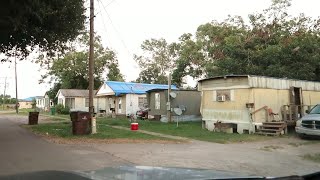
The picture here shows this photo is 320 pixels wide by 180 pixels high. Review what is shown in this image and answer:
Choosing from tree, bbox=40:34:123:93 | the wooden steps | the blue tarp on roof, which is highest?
tree, bbox=40:34:123:93

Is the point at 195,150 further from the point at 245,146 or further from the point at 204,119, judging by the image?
the point at 204,119

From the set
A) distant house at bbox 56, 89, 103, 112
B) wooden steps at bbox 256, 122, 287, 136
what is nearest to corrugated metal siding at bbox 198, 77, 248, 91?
wooden steps at bbox 256, 122, 287, 136

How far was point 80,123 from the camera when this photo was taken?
20.1 metres

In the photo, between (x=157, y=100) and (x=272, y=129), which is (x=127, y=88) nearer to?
(x=157, y=100)

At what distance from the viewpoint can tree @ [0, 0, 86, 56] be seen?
1344 centimetres

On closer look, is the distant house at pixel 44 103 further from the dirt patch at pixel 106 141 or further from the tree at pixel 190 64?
the dirt patch at pixel 106 141

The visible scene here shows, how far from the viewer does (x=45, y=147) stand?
15.4 meters

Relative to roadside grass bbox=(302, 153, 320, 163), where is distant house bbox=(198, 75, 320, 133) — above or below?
above

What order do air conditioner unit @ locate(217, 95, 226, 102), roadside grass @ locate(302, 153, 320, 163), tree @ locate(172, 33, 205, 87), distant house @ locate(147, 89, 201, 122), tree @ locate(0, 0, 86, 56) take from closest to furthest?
roadside grass @ locate(302, 153, 320, 163), tree @ locate(0, 0, 86, 56), air conditioner unit @ locate(217, 95, 226, 102), distant house @ locate(147, 89, 201, 122), tree @ locate(172, 33, 205, 87)

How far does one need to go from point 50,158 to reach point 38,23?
603cm

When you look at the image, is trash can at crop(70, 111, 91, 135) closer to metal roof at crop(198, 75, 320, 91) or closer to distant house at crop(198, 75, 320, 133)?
distant house at crop(198, 75, 320, 133)

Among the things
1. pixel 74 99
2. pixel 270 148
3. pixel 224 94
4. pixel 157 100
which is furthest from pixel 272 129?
pixel 74 99

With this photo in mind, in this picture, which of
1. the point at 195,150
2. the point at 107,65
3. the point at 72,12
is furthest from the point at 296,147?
the point at 107,65

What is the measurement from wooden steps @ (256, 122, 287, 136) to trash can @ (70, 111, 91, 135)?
9457 mm
